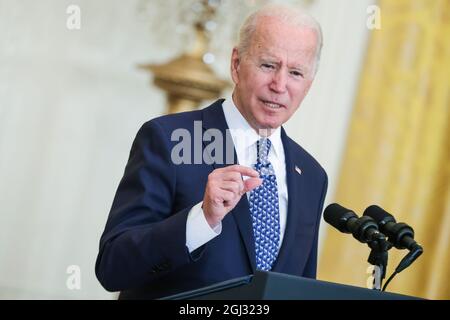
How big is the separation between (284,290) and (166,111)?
386cm

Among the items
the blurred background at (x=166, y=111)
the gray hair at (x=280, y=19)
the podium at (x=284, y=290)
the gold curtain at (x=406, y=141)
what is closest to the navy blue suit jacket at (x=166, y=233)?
the gray hair at (x=280, y=19)

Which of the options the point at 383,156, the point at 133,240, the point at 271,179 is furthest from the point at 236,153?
the point at 383,156

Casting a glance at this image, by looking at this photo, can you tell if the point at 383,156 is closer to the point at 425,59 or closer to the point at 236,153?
the point at 425,59

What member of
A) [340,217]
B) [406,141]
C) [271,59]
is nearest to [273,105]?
[271,59]

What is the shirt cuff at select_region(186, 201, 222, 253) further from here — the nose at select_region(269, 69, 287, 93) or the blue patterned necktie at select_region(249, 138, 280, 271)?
the nose at select_region(269, 69, 287, 93)

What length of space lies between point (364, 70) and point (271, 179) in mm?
3321

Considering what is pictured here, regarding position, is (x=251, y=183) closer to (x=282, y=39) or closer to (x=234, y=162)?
(x=234, y=162)

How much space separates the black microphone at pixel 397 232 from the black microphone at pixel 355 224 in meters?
0.04

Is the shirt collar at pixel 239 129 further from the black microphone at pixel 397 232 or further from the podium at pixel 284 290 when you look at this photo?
the podium at pixel 284 290

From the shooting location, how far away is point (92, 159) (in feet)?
19.2

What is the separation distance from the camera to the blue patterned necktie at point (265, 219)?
2383 millimetres

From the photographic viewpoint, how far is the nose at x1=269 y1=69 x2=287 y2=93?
2.37 m

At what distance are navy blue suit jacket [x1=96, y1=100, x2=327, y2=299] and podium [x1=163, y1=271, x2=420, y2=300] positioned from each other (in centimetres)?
35

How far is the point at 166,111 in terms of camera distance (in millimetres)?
5477
